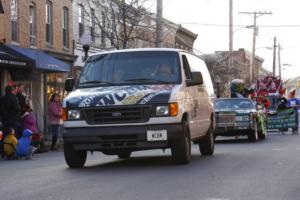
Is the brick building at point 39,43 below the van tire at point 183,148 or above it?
above

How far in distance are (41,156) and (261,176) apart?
310 inches

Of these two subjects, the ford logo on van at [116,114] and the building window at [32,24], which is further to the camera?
the building window at [32,24]

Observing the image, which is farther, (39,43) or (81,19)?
(81,19)

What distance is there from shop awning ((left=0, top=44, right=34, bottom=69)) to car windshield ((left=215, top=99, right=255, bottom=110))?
6.93m

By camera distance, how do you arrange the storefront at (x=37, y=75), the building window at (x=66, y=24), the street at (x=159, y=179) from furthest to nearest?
the building window at (x=66, y=24), the storefront at (x=37, y=75), the street at (x=159, y=179)

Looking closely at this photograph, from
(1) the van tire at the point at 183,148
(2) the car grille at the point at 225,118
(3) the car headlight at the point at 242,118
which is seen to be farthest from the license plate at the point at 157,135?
(3) the car headlight at the point at 242,118

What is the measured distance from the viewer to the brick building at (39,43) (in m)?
26.8

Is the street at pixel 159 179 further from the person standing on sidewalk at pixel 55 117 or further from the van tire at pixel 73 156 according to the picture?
the person standing on sidewalk at pixel 55 117

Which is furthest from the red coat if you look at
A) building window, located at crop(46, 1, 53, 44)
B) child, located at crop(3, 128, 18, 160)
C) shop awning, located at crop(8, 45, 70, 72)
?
building window, located at crop(46, 1, 53, 44)

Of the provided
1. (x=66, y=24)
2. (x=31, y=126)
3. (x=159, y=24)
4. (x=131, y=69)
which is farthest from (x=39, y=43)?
(x=131, y=69)

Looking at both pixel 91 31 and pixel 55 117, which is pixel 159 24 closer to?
pixel 91 31

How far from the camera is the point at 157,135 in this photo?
1202 cm

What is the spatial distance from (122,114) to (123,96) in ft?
1.00

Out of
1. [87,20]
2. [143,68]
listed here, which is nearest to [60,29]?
[87,20]
